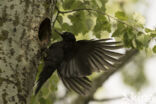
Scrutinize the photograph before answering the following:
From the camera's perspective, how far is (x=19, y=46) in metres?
2.43

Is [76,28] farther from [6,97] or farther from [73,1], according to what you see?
[6,97]

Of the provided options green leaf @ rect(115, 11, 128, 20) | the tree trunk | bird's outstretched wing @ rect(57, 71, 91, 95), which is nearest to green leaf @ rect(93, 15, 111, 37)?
green leaf @ rect(115, 11, 128, 20)

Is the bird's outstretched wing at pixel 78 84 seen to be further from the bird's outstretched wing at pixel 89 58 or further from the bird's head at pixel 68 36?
the bird's head at pixel 68 36

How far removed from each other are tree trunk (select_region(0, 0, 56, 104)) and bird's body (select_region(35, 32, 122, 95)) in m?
1.03

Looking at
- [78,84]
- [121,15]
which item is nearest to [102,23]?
[121,15]

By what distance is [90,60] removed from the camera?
373 cm

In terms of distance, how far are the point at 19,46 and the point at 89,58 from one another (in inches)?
57.3

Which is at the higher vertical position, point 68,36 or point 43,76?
point 68,36

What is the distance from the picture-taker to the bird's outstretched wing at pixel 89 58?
3.53m

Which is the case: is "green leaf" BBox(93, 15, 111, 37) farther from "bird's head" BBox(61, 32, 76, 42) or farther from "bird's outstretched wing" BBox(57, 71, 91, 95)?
"bird's outstretched wing" BBox(57, 71, 91, 95)

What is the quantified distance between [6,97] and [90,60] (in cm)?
167

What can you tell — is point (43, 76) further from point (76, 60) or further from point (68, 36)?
point (68, 36)

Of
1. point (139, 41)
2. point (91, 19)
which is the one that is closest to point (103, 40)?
point (91, 19)

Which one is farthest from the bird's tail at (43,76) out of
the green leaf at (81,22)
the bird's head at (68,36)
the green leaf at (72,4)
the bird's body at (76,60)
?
the green leaf at (72,4)
